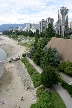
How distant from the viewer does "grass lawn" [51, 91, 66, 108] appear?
25.8m

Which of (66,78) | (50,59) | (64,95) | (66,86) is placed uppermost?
(50,59)

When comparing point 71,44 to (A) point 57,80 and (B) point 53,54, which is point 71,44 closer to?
(B) point 53,54

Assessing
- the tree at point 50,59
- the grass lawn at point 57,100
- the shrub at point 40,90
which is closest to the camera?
the grass lawn at point 57,100

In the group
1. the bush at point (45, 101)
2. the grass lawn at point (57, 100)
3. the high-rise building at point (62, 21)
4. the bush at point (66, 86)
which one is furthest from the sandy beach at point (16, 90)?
the high-rise building at point (62, 21)

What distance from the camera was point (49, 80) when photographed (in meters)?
30.8

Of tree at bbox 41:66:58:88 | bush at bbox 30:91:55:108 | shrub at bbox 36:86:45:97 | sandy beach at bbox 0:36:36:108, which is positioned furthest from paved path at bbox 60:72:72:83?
sandy beach at bbox 0:36:36:108

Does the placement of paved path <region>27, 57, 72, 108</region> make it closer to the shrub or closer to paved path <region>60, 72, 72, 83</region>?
the shrub

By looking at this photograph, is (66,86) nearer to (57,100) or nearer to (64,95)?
(64,95)

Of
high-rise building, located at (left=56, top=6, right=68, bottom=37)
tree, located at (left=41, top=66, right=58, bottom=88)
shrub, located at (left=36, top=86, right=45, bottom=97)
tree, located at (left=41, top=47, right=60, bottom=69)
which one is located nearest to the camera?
tree, located at (left=41, top=66, right=58, bottom=88)

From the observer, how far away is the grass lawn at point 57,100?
2581 cm

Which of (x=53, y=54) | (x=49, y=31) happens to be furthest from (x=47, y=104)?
(x=49, y=31)

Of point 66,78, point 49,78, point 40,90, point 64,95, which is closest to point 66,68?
point 66,78

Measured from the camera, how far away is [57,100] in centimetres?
2744

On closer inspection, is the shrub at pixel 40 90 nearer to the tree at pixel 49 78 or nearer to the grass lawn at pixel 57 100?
the tree at pixel 49 78
